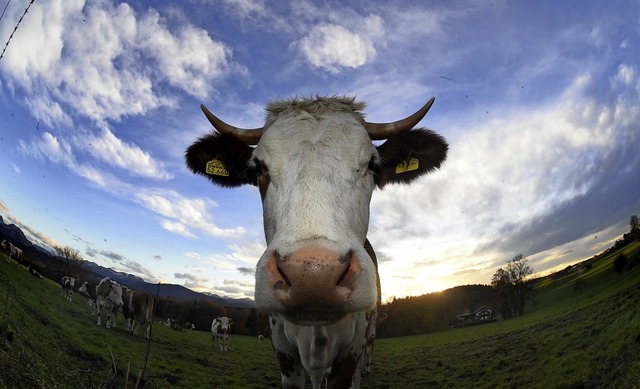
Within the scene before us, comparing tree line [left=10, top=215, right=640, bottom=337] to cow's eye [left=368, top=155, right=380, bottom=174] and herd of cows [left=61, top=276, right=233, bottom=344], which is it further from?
cow's eye [left=368, top=155, right=380, bottom=174]

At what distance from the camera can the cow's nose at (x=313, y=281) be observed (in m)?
1.93

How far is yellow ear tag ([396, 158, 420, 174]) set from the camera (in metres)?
4.50

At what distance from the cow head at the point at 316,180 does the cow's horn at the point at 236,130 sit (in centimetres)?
1

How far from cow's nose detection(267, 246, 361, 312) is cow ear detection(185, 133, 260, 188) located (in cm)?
240

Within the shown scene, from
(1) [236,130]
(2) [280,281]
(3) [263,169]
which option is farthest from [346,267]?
(1) [236,130]

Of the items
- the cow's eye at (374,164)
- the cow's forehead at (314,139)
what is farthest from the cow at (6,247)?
the cow's eye at (374,164)

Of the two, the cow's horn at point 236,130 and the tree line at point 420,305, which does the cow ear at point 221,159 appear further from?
the tree line at point 420,305

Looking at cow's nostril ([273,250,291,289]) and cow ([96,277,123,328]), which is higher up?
cow's nostril ([273,250,291,289])

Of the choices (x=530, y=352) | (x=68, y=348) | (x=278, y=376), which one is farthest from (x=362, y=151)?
(x=530, y=352)

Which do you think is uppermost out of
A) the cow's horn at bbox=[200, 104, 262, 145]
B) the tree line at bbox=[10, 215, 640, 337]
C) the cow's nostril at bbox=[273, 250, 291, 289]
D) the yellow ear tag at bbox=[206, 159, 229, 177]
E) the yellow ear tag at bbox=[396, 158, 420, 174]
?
the cow's horn at bbox=[200, 104, 262, 145]

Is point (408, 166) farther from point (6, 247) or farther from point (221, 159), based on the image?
point (6, 247)

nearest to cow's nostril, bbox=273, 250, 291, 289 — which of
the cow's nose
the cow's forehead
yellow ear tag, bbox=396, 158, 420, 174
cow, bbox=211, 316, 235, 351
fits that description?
the cow's nose

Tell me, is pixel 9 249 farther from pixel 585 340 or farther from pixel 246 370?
pixel 585 340

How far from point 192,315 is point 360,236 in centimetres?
4066
